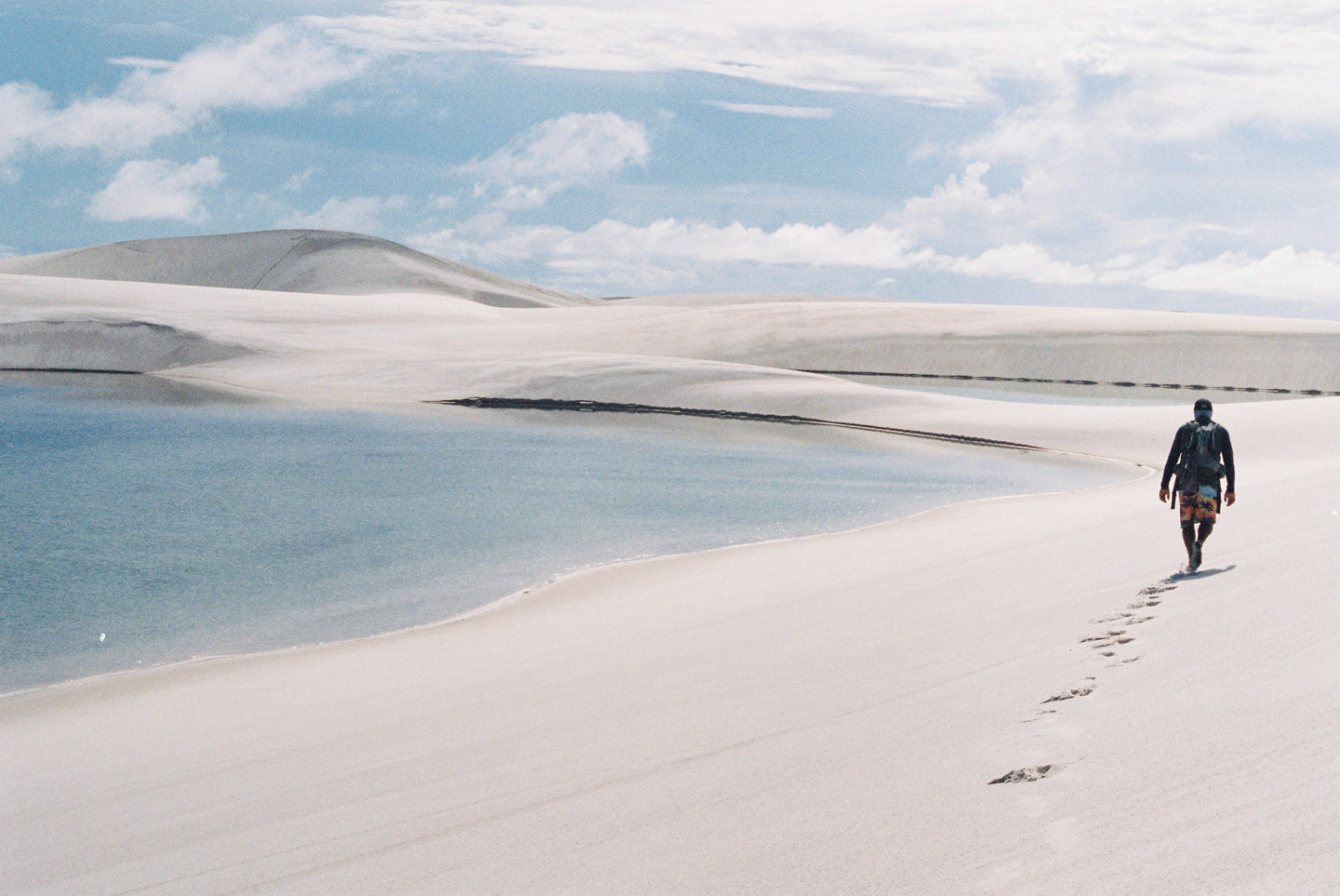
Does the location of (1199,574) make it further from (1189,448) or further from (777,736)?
(777,736)

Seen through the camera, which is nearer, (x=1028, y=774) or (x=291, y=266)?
(x=1028, y=774)

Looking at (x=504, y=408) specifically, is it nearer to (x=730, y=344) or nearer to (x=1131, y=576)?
(x=730, y=344)

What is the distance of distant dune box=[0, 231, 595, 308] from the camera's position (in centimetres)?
12038

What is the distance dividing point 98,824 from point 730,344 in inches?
1689

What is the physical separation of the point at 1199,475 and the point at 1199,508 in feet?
0.90

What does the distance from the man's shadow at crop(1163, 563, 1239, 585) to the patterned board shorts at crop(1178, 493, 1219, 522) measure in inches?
14.5

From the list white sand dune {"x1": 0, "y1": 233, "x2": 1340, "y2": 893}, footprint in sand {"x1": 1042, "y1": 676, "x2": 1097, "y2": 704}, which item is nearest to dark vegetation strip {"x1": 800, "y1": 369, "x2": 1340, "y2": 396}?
white sand dune {"x1": 0, "y1": 233, "x2": 1340, "y2": 893}

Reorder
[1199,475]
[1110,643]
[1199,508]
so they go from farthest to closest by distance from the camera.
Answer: [1199,475] → [1199,508] → [1110,643]

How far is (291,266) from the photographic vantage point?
129625mm

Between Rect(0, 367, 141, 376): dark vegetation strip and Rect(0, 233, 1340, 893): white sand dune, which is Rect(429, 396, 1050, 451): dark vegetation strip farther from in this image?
Rect(0, 367, 141, 376): dark vegetation strip

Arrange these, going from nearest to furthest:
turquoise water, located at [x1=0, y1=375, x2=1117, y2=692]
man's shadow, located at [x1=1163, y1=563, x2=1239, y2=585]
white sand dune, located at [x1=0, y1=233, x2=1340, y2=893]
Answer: white sand dune, located at [x1=0, y1=233, x2=1340, y2=893] → man's shadow, located at [x1=1163, y1=563, x2=1239, y2=585] → turquoise water, located at [x1=0, y1=375, x2=1117, y2=692]

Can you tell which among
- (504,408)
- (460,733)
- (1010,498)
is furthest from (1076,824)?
(504,408)

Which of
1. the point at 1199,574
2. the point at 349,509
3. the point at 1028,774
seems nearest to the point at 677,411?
the point at 349,509

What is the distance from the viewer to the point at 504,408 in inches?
1235
